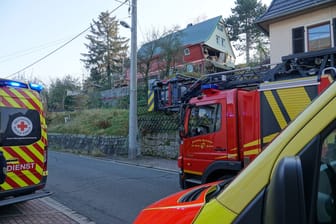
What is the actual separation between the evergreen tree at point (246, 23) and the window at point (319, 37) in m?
27.9

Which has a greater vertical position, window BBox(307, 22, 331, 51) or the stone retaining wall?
window BBox(307, 22, 331, 51)

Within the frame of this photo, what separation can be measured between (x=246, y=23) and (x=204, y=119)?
130 feet

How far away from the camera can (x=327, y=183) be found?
1.36 metres

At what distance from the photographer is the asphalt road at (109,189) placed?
6.71 meters

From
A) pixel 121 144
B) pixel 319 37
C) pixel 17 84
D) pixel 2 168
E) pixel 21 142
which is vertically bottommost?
pixel 121 144

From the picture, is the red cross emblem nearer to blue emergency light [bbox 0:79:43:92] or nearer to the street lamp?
blue emergency light [bbox 0:79:43:92]

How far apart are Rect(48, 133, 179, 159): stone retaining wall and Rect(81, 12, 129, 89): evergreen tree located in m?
27.0

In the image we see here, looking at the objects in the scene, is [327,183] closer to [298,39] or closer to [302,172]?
[302,172]

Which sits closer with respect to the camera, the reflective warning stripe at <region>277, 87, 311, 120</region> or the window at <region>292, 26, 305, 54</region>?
the reflective warning stripe at <region>277, 87, 311, 120</region>

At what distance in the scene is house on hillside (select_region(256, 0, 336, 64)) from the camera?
13.6m

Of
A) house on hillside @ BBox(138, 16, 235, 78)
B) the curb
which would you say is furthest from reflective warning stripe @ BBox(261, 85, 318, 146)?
house on hillside @ BBox(138, 16, 235, 78)

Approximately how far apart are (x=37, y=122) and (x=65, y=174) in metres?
5.59

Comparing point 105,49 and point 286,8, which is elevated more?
point 105,49

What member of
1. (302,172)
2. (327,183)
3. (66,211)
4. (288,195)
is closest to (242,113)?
(66,211)
